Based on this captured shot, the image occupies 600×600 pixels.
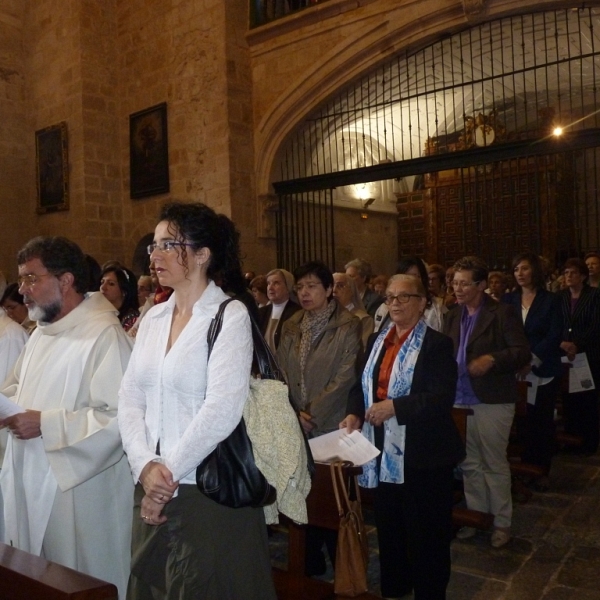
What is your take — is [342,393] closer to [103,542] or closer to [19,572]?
[103,542]

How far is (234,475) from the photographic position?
1854mm

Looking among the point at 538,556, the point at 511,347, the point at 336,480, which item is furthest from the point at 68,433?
the point at 538,556

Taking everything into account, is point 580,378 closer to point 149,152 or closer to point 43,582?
point 43,582

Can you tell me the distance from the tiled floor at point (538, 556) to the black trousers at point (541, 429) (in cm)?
28

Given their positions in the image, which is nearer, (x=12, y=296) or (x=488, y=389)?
(x=488, y=389)

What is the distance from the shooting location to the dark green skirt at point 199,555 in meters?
1.85

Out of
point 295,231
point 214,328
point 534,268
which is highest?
point 295,231

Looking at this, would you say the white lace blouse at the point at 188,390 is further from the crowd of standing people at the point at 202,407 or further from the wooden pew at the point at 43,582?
the wooden pew at the point at 43,582

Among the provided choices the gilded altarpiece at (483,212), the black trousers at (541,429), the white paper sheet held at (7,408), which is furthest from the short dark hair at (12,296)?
the gilded altarpiece at (483,212)

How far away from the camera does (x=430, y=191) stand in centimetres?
1145

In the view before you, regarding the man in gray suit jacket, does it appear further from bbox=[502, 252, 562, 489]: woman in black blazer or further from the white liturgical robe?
the white liturgical robe

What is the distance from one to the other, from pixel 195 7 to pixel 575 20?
5332mm

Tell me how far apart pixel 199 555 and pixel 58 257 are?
4.47ft

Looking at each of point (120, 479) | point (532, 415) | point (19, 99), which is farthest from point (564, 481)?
point (19, 99)
